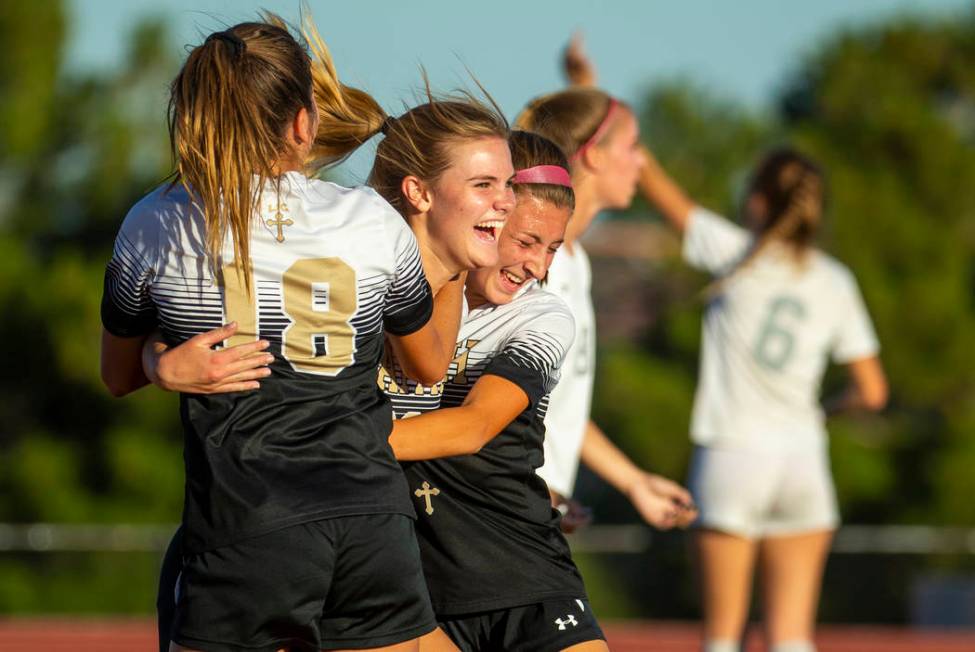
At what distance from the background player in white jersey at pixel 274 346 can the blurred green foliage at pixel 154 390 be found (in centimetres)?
1168

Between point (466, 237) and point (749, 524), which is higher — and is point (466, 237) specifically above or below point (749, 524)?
above

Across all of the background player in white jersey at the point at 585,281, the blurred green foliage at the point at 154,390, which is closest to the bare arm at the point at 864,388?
the background player in white jersey at the point at 585,281

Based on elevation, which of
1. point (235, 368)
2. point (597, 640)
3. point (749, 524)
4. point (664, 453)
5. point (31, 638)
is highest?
point (235, 368)

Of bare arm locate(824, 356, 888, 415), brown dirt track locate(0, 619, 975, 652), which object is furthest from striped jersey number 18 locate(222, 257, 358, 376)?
brown dirt track locate(0, 619, 975, 652)

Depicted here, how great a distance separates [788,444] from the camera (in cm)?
602

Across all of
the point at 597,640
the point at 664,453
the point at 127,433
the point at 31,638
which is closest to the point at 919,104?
the point at 664,453

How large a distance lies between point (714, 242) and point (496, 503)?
3.14 m

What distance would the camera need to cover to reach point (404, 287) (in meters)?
2.80

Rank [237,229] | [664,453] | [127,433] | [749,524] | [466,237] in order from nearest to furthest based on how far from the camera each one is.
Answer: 1. [237,229]
2. [466,237]
3. [749,524]
4. [127,433]
5. [664,453]

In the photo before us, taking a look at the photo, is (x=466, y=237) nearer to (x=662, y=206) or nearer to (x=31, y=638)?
(x=662, y=206)

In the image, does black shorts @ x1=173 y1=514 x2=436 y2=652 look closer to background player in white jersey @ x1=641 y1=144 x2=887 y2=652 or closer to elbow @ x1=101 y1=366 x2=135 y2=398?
elbow @ x1=101 y1=366 x2=135 y2=398

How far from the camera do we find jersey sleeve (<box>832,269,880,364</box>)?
615 cm

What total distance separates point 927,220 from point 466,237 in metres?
20.4

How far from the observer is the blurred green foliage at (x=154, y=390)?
58.2 feet
